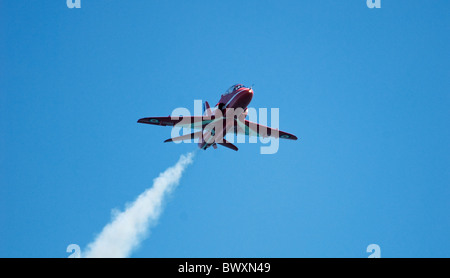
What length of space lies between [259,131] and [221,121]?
28.8 ft

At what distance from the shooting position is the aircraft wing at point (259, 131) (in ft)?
177

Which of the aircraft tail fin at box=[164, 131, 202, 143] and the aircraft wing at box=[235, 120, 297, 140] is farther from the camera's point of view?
the aircraft wing at box=[235, 120, 297, 140]

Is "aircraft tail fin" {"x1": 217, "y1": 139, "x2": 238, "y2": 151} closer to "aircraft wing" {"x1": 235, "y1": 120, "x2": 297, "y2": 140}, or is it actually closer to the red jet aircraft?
the red jet aircraft

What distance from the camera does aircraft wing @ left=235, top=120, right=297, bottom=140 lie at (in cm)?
5395

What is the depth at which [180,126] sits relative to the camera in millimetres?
51875

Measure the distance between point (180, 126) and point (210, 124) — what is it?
12.3ft

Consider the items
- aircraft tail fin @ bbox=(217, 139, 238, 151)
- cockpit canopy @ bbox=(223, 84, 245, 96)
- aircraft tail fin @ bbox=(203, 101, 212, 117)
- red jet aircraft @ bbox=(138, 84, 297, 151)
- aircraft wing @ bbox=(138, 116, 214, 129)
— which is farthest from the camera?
aircraft tail fin @ bbox=(217, 139, 238, 151)

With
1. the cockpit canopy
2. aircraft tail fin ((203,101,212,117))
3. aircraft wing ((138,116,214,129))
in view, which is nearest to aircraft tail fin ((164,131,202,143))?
aircraft wing ((138,116,214,129))

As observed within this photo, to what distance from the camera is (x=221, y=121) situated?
162 feet

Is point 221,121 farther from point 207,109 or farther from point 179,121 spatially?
point 179,121

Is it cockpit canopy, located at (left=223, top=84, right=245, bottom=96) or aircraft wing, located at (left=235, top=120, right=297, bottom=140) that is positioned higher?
cockpit canopy, located at (left=223, top=84, right=245, bottom=96)

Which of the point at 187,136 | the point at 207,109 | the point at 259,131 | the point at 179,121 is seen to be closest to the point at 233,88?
the point at 207,109
